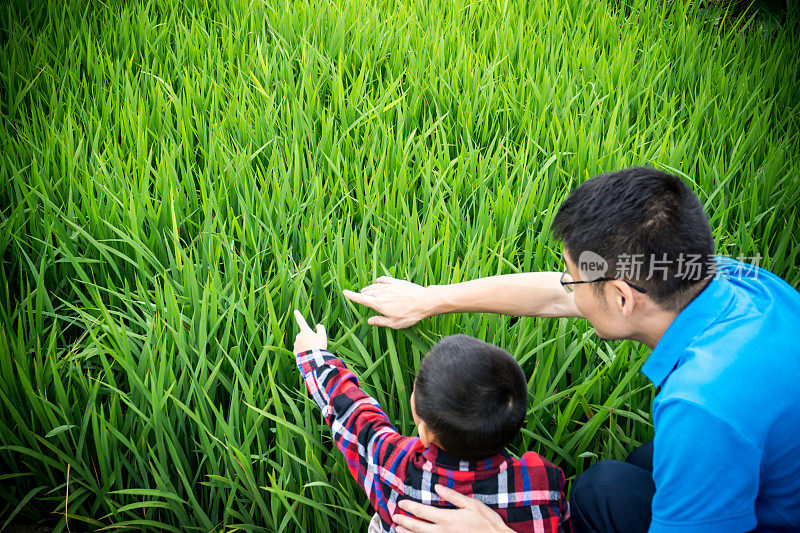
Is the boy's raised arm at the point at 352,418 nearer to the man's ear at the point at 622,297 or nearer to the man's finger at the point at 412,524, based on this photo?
the man's finger at the point at 412,524

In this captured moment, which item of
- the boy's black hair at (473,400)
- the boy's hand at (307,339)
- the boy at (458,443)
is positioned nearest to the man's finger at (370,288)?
the boy's hand at (307,339)

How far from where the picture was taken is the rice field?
4.04 ft

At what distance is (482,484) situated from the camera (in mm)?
993

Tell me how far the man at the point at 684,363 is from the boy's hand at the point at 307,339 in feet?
1.25

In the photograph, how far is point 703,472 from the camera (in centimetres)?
79

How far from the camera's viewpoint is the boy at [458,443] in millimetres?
930

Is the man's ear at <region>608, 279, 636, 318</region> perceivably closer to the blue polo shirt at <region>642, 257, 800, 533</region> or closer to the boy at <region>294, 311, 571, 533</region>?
the blue polo shirt at <region>642, 257, 800, 533</region>

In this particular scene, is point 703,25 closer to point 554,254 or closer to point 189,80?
point 554,254

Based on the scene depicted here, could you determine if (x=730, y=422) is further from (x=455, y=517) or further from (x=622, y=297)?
(x=455, y=517)

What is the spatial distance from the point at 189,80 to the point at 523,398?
1.74 metres

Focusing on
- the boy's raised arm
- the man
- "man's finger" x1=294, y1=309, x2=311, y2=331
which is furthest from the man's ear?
"man's finger" x1=294, y1=309, x2=311, y2=331

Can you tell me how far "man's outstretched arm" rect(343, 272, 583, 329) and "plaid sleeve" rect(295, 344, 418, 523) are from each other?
0.53 ft

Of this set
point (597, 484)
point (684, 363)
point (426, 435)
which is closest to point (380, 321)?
point (426, 435)

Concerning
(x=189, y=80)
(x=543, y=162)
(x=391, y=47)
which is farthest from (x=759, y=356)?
(x=391, y=47)
